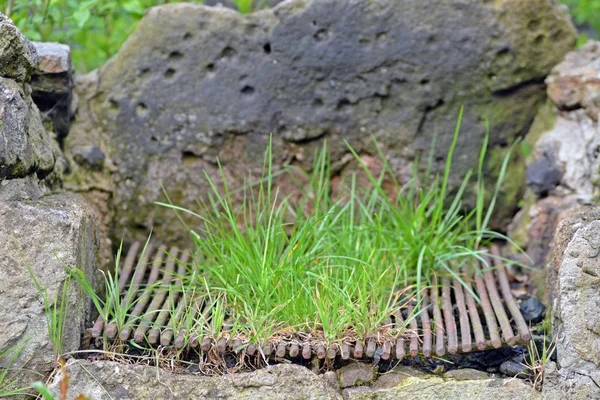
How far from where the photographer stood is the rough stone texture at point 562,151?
3137mm

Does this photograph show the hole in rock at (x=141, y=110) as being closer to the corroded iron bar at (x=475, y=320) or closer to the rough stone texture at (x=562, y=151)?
the corroded iron bar at (x=475, y=320)

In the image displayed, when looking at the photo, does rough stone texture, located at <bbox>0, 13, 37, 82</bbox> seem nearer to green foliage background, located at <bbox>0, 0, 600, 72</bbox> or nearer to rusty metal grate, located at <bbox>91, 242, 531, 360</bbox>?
green foliage background, located at <bbox>0, 0, 600, 72</bbox>

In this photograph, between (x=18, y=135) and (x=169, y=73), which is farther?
(x=169, y=73)

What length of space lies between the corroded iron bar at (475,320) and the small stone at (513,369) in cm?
10

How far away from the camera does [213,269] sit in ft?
8.88

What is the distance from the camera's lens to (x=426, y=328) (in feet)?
8.39

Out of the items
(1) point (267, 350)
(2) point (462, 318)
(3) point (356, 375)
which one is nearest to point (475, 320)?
Answer: (2) point (462, 318)

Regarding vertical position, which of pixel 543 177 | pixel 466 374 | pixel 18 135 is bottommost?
pixel 466 374

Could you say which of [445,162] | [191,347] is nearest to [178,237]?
[191,347]

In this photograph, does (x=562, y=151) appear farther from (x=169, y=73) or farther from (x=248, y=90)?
(x=169, y=73)

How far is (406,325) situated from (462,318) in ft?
0.63

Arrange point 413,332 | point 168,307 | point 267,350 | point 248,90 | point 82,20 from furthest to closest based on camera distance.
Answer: point 248,90, point 82,20, point 168,307, point 413,332, point 267,350

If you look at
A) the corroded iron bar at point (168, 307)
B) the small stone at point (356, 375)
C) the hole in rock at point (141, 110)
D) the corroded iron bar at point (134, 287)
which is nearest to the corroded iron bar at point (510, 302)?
the small stone at point (356, 375)

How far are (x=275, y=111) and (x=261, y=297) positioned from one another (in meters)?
0.91
